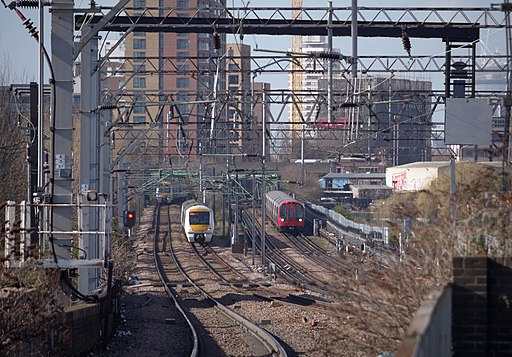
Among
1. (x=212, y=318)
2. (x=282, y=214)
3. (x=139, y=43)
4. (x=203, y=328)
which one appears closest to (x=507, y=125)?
(x=203, y=328)

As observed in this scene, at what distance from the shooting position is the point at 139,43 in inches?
3123

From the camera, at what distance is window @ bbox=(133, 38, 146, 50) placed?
259 feet

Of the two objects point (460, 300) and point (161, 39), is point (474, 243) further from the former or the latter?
point (161, 39)

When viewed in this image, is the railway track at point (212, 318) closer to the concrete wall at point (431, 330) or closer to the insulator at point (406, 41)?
the insulator at point (406, 41)

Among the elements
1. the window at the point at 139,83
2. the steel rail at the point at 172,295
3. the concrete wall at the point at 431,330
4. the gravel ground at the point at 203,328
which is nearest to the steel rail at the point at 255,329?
the gravel ground at the point at 203,328

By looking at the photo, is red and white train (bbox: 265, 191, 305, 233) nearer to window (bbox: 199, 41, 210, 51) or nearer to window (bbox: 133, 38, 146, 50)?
window (bbox: 133, 38, 146, 50)

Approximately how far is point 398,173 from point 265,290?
18044 mm

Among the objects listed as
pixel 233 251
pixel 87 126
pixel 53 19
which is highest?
pixel 53 19

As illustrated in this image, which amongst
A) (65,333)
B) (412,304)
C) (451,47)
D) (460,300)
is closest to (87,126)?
(65,333)

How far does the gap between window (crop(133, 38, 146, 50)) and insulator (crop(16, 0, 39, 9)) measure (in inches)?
2471

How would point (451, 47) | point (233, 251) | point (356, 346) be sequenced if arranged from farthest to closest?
point (233, 251) < point (451, 47) < point (356, 346)

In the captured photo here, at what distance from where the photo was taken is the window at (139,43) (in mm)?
78938

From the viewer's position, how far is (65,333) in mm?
11930

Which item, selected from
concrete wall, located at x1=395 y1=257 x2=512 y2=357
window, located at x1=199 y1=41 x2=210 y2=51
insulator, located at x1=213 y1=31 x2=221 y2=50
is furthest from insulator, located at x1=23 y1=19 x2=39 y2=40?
window, located at x1=199 y1=41 x2=210 y2=51
